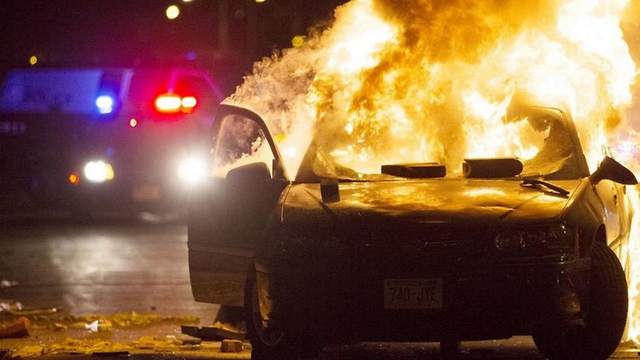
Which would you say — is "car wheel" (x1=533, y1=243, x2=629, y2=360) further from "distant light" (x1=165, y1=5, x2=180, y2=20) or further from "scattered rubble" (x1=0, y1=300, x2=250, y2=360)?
"distant light" (x1=165, y1=5, x2=180, y2=20)

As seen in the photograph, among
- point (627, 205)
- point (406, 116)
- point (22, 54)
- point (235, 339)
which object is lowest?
point (235, 339)

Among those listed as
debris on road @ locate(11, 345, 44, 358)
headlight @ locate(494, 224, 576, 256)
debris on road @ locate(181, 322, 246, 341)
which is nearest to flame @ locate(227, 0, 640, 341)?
debris on road @ locate(181, 322, 246, 341)

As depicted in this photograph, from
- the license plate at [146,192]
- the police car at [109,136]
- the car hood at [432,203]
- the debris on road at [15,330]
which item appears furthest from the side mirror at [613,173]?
the license plate at [146,192]

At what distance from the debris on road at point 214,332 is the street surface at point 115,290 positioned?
0.53ft

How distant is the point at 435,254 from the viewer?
27.3 feet

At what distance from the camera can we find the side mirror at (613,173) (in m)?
9.29

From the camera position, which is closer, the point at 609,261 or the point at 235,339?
the point at 609,261

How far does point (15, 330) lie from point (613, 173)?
4276 millimetres

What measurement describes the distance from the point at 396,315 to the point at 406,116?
7.11 feet

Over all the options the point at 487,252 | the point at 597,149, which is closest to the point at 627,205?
the point at 597,149

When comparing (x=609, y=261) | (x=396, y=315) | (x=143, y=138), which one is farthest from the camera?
(x=143, y=138)

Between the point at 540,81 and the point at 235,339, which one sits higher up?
the point at 540,81

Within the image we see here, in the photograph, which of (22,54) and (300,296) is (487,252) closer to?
(300,296)

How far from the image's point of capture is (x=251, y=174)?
31.7 feet
